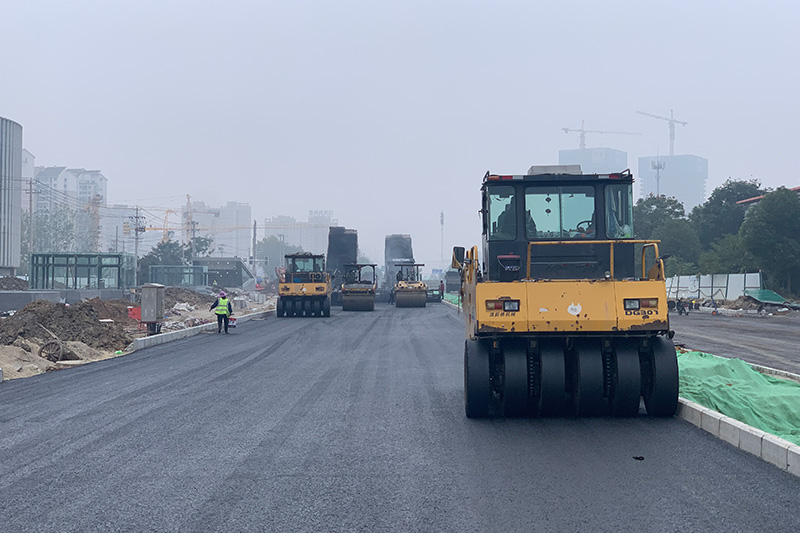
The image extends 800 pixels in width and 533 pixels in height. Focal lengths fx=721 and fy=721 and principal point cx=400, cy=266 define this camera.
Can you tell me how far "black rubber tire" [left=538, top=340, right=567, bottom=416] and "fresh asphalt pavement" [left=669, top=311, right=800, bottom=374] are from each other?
7.00 metres

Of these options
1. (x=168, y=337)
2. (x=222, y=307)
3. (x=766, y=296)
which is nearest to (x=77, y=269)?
(x=222, y=307)

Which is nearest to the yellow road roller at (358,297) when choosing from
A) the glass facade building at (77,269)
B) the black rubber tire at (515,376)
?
the glass facade building at (77,269)

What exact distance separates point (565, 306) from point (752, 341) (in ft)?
47.5

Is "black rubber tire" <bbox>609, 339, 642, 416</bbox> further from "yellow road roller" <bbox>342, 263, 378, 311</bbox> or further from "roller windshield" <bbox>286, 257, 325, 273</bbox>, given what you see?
"yellow road roller" <bbox>342, 263, 378, 311</bbox>

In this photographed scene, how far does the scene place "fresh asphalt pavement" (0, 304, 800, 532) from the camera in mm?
5234

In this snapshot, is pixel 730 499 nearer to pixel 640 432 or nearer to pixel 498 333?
pixel 640 432

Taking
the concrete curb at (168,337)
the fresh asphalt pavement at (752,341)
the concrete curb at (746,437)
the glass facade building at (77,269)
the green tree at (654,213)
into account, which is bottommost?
the concrete curb at (168,337)

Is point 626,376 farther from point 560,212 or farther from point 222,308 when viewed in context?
point 222,308

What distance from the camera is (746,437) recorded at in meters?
7.09

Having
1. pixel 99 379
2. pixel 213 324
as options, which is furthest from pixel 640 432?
pixel 213 324

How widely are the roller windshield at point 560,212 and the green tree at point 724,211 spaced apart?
64313mm

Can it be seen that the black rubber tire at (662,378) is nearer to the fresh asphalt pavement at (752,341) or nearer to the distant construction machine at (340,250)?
the fresh asphalt pavement at (752,341)

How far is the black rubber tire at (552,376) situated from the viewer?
8.59 meters

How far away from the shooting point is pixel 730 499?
5.59m
